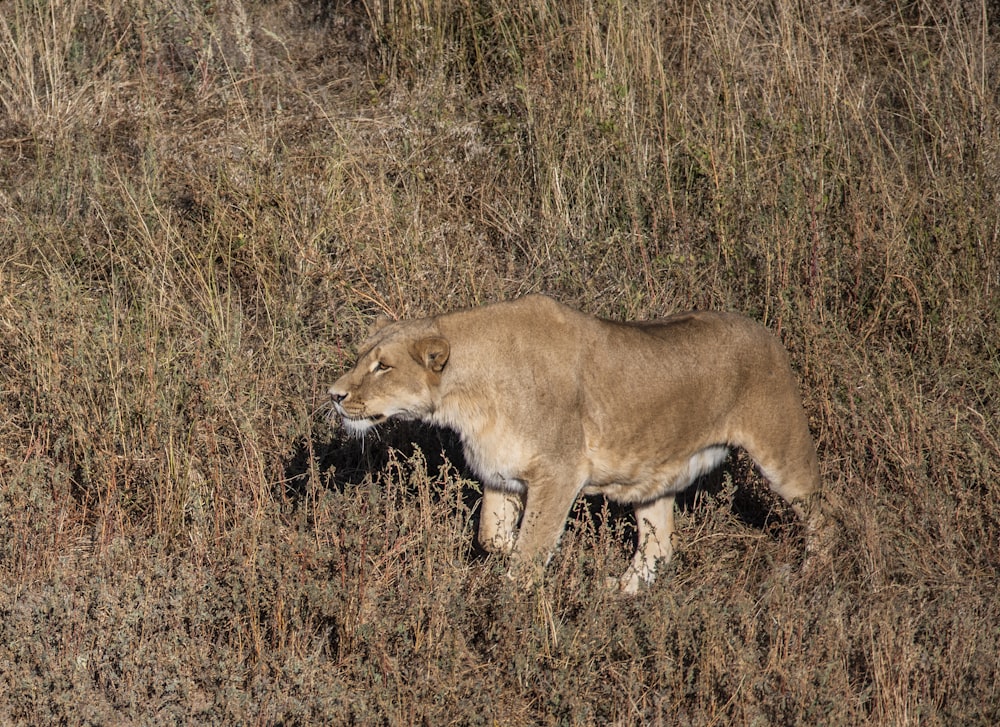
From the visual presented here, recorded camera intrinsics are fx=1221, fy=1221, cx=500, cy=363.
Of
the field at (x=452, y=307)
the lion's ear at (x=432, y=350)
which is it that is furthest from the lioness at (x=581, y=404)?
the field at (x=452, y=307)

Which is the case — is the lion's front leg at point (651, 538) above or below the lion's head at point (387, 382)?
below

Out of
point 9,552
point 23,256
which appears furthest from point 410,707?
point 23,256

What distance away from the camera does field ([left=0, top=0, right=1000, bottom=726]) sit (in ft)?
15.2

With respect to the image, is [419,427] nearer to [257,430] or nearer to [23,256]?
[257,430]

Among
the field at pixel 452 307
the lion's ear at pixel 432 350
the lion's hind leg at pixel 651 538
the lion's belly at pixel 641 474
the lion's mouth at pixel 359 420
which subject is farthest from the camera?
the lion's hind leg at pixel 651 538

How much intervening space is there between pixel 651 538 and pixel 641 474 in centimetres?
55

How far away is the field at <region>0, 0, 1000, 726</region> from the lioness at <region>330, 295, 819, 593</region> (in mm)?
206

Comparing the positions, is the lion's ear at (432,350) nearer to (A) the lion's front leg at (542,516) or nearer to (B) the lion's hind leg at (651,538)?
(A) the lion's front leg at (542,516)

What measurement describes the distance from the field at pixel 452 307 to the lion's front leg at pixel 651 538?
0.36 feet

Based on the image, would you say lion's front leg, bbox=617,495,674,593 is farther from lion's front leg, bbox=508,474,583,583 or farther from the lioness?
lion's front leg, bbox=508,474,583,583

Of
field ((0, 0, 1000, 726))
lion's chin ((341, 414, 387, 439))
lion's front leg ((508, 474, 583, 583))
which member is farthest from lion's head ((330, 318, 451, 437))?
lion's front leg ((508, 474, 583, 583))

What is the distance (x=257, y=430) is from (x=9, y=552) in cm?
137

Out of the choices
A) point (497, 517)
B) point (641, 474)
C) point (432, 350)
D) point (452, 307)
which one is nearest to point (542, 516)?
point (497, 517)

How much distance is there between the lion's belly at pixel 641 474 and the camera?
18.3 ft
